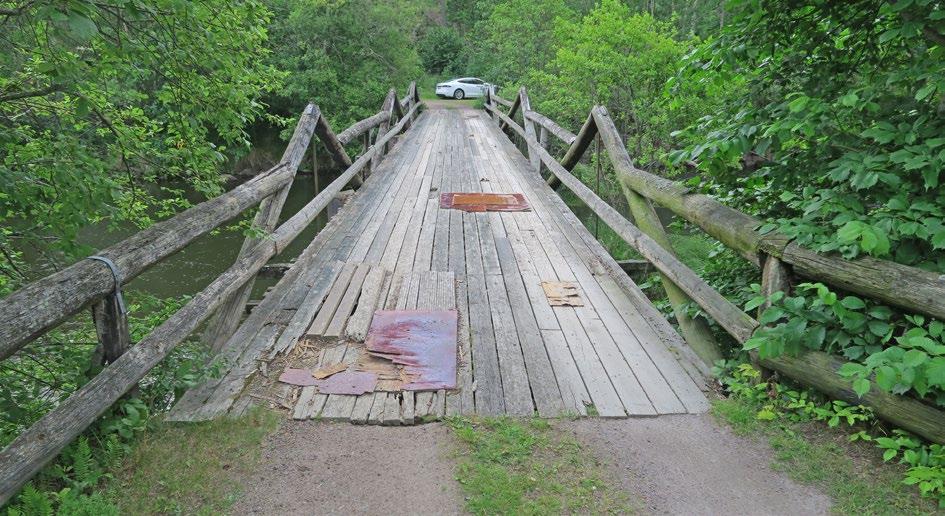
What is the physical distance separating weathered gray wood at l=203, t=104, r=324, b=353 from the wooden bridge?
13 millimetres

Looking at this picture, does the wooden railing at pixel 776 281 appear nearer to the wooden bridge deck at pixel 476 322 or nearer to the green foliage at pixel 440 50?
the wooden bridge deck at pixel 476 322

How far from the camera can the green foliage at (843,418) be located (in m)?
2.20

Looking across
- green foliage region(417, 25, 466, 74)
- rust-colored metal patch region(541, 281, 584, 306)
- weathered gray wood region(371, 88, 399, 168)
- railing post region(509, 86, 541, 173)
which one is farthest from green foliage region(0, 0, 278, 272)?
green foliage region(417, 25, 466, 74)

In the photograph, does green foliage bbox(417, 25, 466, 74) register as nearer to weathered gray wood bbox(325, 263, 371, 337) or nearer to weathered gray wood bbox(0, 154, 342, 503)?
weathered gray wood bbox(325, 263, 371, 337)

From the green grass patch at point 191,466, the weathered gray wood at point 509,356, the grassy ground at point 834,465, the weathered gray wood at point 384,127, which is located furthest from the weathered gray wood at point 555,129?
the green grass patch at point 191,466

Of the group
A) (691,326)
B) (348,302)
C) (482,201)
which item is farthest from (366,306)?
(482,201)

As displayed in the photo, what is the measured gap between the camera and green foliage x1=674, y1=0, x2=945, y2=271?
247 cm

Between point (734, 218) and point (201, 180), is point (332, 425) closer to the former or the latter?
point (201, 180)

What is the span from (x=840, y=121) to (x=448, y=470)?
2451 millimetres

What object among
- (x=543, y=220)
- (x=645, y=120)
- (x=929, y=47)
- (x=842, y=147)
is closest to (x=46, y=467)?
(x=842, y=147)

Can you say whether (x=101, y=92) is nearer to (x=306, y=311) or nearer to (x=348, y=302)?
(x=306, y=311)

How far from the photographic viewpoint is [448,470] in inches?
98.3

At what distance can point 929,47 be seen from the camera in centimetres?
298

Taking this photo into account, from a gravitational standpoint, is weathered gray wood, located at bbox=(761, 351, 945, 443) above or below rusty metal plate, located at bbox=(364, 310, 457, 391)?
above
